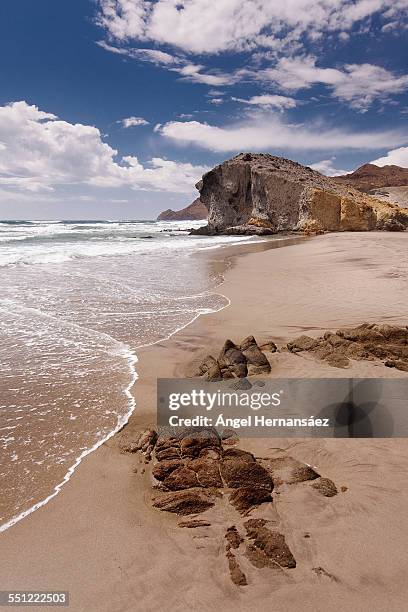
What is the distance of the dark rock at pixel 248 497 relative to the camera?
2.60 metres

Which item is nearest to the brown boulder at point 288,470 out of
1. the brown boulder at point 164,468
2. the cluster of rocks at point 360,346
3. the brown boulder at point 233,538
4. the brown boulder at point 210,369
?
the brown boulder at point 233,538

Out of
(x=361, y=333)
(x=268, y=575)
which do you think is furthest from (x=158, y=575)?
(x=361, y=333)

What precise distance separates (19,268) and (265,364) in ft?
43.8

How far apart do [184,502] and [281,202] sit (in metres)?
40.4

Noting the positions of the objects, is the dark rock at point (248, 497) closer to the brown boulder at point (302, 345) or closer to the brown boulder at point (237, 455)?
the brown boulder at point (237, 455)

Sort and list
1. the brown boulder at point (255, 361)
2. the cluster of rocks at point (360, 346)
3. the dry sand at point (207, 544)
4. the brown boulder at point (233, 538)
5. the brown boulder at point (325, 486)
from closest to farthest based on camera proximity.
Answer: the dry sand at point (207, 544), the brown boulder at point (233, 538), the brown boulder at point (325, 486), the brown boulder at point (255, 361), the cluster of rocks at point (360, 346)

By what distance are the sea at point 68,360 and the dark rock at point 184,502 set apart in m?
0.85

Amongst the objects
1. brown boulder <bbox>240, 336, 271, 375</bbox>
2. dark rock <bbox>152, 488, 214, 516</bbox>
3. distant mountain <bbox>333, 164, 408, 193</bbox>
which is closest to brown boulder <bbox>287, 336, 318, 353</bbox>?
brown boulder <bbox>240, 336, 271, 375</bbox>

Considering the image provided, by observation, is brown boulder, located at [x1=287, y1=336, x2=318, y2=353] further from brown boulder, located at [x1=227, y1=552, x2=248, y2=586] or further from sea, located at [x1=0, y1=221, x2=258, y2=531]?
brown boulder, located at [x1=227, y1=552, x2=248, y2=586]

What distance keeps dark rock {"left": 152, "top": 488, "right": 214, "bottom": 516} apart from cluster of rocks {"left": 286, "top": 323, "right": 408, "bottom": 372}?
2763 mm

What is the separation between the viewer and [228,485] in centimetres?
278

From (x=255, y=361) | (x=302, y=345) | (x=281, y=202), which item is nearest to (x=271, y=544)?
(x=255, y=361)

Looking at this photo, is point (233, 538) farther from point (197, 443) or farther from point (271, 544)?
point (197, 443)

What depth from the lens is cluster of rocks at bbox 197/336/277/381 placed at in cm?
451
